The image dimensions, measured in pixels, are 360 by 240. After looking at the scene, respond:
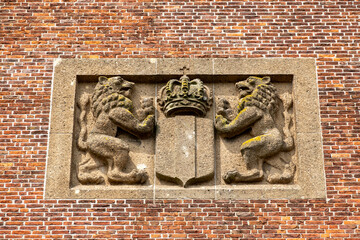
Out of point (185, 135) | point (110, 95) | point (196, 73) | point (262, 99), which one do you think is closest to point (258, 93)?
point (262, 99)

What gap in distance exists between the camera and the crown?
10671 millimetres

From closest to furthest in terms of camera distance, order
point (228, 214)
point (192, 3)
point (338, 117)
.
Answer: point (228, 214), point (338, 117), point (192, 3)

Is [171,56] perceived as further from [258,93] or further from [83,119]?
[83,119]

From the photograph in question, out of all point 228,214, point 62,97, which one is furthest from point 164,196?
point 62,97

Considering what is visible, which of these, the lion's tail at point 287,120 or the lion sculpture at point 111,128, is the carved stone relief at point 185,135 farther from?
the lion's tail at point 287,120

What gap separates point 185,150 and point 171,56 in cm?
151

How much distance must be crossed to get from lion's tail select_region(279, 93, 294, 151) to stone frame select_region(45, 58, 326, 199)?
9 centimetres

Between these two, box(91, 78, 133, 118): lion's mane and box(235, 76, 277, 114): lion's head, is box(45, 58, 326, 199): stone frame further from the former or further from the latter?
box(91, 78, 133, 118): lion's mane

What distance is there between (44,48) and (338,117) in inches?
169

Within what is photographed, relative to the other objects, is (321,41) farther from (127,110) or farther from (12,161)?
(12,161)

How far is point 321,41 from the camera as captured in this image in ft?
37.0

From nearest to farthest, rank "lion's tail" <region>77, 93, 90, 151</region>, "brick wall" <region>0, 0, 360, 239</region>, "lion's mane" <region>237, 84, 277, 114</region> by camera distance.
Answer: "brick wall" <region>0, 0, 360, 239</region>
"lion's tail" <region>77, 93, 90, 151</region>
"lion's mane" <region>237, 84, 277, 114</region>

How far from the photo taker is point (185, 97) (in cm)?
1069

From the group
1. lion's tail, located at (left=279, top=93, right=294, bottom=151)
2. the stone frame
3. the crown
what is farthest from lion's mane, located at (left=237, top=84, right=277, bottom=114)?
the crown
